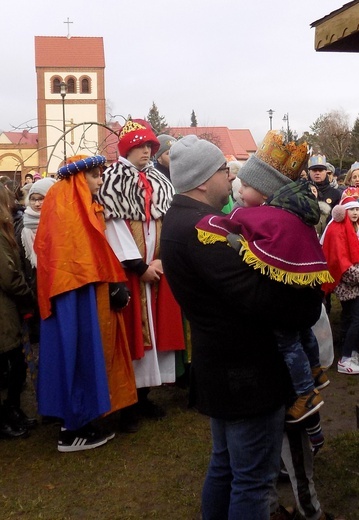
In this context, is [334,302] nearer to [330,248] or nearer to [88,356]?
[330,248]

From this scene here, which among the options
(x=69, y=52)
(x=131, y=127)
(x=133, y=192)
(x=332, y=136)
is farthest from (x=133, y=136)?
(x=69, y=52)

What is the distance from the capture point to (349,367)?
19.7ft

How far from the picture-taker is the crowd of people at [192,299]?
2320mm

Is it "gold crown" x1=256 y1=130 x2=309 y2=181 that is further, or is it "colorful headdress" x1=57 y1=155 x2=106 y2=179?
"colorful headdress" x1=57 y1=155 x2=106 y2=179

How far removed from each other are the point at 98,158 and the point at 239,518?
8.69 feet

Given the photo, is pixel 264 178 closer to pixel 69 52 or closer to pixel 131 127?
pixel 131 127

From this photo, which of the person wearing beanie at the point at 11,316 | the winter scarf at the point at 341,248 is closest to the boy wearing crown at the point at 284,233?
the person wearing beanie at the point at 11,316

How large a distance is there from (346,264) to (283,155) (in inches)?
139

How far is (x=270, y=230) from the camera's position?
2.26m

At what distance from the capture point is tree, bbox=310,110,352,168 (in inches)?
1787

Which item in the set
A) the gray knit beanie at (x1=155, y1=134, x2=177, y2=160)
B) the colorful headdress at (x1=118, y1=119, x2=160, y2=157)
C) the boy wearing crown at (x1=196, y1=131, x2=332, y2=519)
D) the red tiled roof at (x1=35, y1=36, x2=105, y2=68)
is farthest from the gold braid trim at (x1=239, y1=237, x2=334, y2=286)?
the red tiled roof at (x1=35, y1=36, x2=105, y2=68)

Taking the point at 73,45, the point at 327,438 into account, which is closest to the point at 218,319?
the point at 327,438

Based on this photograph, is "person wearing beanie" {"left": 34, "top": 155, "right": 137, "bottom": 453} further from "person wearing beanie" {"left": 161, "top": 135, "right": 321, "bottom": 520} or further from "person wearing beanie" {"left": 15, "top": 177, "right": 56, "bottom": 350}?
"person wearing beanie" {"left": 161, "top": 135, "right": 321, "bottom": 520}

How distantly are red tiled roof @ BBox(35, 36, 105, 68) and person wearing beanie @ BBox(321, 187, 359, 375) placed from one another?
57860mm
